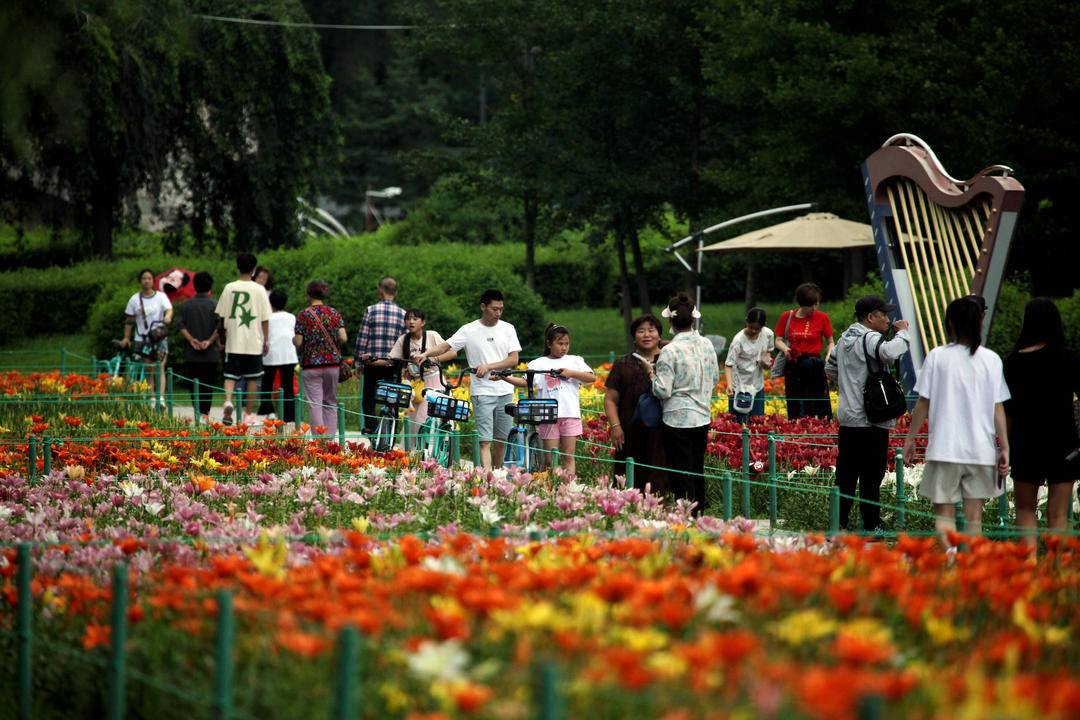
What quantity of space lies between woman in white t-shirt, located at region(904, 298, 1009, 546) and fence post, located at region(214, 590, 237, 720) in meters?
4.86

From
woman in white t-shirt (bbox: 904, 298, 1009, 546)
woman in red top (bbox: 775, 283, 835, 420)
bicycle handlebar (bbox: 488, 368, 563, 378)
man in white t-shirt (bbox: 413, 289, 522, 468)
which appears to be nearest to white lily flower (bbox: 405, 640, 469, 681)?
woman in white t-shirt (bbox: 904, 298, 1009, 546)

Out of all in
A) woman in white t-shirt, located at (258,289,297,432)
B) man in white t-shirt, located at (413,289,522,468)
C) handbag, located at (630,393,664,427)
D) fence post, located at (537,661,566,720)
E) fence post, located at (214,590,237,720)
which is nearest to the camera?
fence post, located at (537,661,566,720)

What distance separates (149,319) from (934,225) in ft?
31.5

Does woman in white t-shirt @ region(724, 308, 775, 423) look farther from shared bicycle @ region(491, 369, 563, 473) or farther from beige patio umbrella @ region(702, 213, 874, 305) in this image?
beige patio umbrella @ region(702, 213, 874, 305)

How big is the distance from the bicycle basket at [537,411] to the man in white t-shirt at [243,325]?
16.5ft

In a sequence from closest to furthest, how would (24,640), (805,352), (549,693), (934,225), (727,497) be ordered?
(549,693), (24,640), (727,497), (934,225), (805,352)

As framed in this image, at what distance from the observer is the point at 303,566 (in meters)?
5.60

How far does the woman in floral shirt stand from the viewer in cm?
1515

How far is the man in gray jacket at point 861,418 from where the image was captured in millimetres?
10219

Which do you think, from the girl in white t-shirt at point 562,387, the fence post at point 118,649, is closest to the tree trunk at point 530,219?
the girl in white t-shirt at point 562,387

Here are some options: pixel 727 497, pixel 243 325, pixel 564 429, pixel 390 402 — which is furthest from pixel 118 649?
pixel 243 325

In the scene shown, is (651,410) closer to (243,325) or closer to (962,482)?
(962,482)

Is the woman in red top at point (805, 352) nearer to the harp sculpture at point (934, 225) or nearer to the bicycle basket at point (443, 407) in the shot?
the harp sculpture at point (934, 225)

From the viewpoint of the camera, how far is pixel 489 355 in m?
12.4
